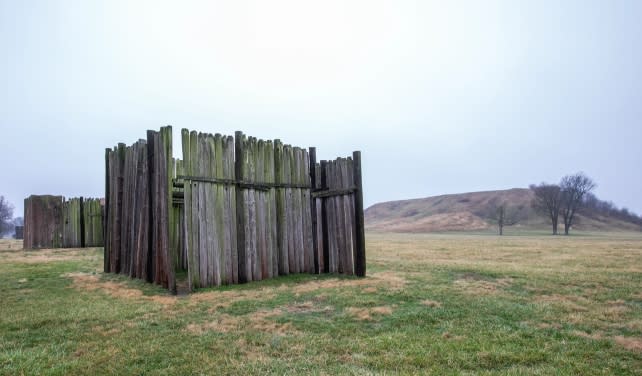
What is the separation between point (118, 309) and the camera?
22.7 ft

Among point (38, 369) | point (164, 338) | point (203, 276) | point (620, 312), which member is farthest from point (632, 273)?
point (38, 369)

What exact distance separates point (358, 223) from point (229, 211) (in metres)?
3.29

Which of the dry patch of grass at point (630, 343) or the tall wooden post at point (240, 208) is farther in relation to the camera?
the tall wooden post at point (240, 208)

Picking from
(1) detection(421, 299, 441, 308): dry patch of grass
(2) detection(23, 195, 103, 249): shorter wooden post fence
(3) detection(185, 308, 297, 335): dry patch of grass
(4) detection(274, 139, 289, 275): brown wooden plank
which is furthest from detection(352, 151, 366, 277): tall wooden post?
(2) detection(23, 195, 103, 249): shorter wooden post fence

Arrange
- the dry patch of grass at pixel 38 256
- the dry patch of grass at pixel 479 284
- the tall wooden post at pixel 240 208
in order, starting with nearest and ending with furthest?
the dry patch of grass at pixel 479 284 → the tall wooden post at pixel 240 208 → the dry patch of grass at pixel 38 256

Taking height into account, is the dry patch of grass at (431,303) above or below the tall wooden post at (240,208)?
below

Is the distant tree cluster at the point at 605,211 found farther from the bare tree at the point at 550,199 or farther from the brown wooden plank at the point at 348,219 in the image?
the brown wooden plank at the point at 348,219

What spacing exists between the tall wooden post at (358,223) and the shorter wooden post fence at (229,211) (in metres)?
0.03

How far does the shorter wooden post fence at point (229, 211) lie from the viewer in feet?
29.5

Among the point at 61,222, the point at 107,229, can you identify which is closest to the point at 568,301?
the point at 107,229

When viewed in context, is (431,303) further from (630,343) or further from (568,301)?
(630,343)

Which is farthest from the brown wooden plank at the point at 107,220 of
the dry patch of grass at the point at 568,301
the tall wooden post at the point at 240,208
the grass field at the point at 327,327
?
the dry patch of grass at the point at 568,301

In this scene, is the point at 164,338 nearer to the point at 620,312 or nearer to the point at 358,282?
the point at 358,282

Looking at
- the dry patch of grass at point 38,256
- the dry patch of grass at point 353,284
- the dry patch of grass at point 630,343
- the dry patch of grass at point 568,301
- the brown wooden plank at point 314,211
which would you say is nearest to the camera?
the dry patch of grass at point 630,343
